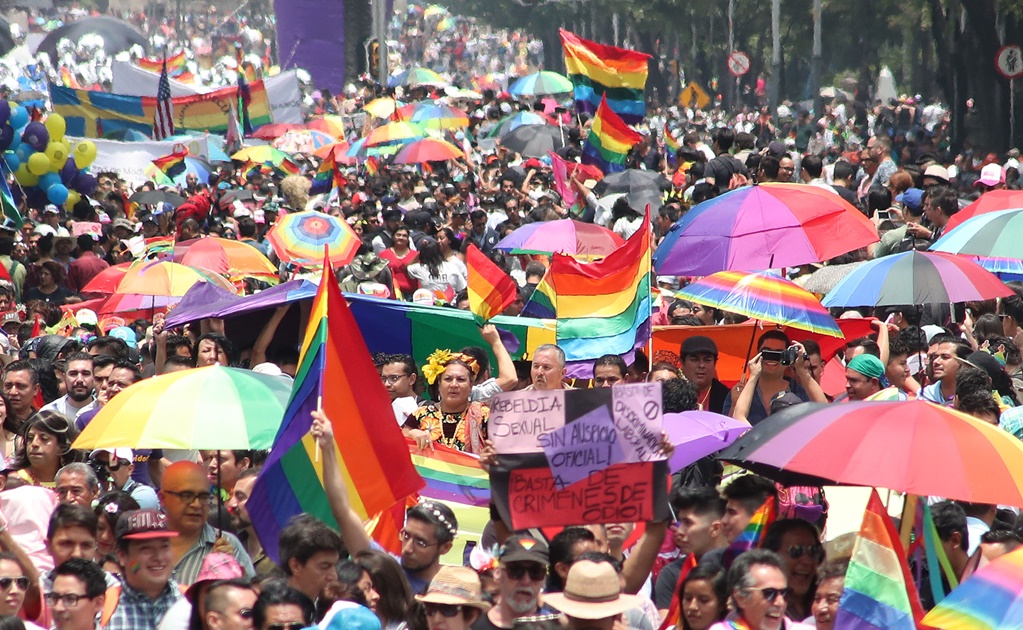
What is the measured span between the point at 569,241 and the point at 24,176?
9176 millimetres

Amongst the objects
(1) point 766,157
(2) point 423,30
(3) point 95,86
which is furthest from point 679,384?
(2) point 423,30

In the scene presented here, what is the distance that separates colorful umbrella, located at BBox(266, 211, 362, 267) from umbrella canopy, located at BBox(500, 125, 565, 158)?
11.4m

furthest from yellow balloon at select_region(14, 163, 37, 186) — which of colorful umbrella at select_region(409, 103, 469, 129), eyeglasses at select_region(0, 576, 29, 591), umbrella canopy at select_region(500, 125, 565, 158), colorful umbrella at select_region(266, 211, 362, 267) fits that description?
eyeglasses at select_region(0, 576, 29, 591)


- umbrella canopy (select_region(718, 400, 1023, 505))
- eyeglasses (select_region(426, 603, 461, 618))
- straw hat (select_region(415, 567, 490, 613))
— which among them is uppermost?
umbrella canopy (select_region(718, 400, 1023, 505))

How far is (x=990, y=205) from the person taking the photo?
36.0ft

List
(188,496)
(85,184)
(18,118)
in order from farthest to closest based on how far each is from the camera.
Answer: (85,184) → (18,118) → (188,496)

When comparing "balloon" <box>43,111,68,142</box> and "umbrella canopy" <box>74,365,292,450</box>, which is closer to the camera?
"umbrella canopy" <box>74,365,292,450</box>

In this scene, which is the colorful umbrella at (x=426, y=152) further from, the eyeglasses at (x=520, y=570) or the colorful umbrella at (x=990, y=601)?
the colorful umbrella at (x=990, y=601)

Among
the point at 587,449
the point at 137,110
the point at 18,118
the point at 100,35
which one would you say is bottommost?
the point at 587,449

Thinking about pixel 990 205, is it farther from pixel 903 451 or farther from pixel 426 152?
pixel 426 152

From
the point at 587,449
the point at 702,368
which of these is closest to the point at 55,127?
the point at 702,368

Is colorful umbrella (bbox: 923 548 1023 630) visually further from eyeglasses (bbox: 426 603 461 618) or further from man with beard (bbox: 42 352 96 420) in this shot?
man with beard (bbox: 42 352 96 420)

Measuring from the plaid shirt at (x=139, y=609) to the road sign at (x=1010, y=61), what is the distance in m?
16.6

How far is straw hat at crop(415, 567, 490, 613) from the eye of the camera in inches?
220
